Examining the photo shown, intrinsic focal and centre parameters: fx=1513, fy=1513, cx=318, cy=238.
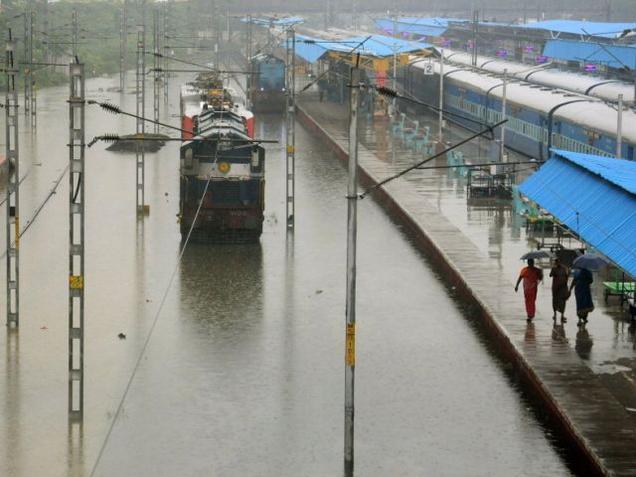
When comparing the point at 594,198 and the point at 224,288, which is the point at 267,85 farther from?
the point at 594,198

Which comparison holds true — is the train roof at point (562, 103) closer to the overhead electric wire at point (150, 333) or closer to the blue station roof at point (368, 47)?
the blue station roof at point (368, 47)

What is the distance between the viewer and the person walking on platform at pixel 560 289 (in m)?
23.8

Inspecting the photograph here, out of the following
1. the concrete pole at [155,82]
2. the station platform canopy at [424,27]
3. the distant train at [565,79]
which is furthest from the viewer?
the station platform canopy at [424,27]

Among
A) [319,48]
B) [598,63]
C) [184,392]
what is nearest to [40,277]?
[184,392]

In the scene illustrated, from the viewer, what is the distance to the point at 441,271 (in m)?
30.1

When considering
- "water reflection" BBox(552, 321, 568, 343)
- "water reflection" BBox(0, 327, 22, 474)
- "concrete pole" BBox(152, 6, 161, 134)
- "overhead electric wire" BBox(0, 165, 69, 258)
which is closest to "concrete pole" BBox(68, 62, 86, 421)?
"water reflection" BBox(0, 327, 22, 474)

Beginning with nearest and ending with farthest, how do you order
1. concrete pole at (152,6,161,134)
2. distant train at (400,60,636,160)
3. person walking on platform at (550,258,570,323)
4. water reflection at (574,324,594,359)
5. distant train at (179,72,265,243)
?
1. water reflection at (574,324,594,359)
2. person walking on platform at (550,258,570,323)
3. distant train at (179,72,265,243)
4. distant train at (400,60,636,160)
5. concrete pole at (152,6,161,134)

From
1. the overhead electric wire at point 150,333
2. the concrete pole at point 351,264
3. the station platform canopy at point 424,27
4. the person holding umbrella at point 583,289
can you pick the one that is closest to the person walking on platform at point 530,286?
the person holding umbrella at point 583,289

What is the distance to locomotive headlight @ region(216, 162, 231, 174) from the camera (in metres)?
31.6

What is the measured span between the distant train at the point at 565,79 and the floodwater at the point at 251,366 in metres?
16.8

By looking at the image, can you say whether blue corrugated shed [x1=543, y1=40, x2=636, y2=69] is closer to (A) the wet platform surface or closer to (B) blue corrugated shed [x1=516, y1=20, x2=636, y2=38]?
(B) blue corrugated shed [x1=516, y1=20, x2=636, y2=38]

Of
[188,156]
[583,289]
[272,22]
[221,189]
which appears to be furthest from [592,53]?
[583,289]

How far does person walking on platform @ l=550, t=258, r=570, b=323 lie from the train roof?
1238cm

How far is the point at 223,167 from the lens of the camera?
31.7m
